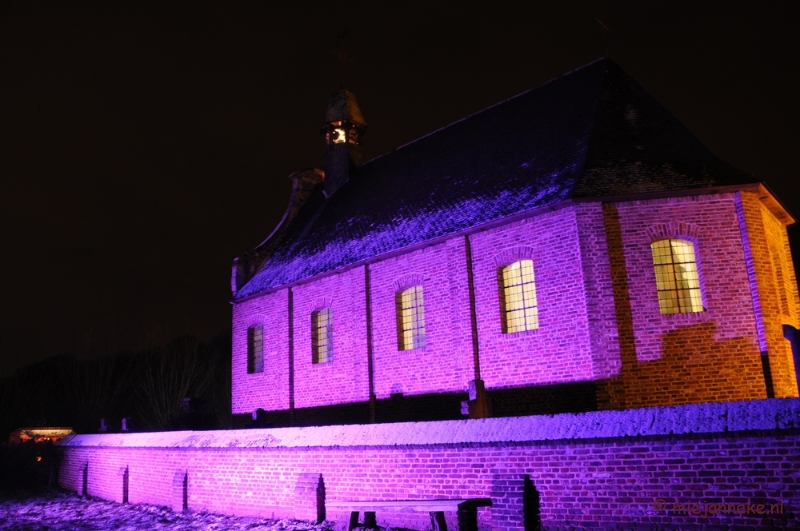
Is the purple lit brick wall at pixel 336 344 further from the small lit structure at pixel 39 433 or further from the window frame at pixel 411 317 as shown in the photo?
the small lit structure at pixel 39 433

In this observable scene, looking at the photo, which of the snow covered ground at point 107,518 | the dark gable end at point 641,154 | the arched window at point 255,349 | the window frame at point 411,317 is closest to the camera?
the snow covered ground at point 107,518

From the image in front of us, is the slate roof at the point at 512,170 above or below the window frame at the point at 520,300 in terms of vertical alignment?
above

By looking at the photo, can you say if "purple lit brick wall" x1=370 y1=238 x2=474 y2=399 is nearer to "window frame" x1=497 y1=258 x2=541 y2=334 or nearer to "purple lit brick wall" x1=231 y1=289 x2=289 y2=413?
"window frame" x1=497 y1=258 x2=541 y2=334

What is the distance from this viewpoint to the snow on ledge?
6.35 metres

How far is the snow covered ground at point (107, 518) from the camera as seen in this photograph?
10641 mm

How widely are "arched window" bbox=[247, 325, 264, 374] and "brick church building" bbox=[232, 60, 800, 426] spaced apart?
156cm

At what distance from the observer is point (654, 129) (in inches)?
568

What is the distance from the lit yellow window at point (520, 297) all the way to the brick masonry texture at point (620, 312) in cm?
27

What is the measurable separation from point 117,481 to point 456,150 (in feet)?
41.6

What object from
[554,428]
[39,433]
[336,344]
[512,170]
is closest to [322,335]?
[336,344]

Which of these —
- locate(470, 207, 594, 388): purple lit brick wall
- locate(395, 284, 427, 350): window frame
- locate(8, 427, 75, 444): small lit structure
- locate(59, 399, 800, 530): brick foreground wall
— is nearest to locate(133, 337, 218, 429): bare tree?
locate(8, 427, 75, 444): small lit structure

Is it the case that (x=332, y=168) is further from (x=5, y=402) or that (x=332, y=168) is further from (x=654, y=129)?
(x=5, y=402)

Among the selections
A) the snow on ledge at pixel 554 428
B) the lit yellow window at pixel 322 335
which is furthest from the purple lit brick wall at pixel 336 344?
the snow on ledge at pixel 554 428

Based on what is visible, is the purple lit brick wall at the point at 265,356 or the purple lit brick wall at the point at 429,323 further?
the purple lit brick wall at the point at 265,356
